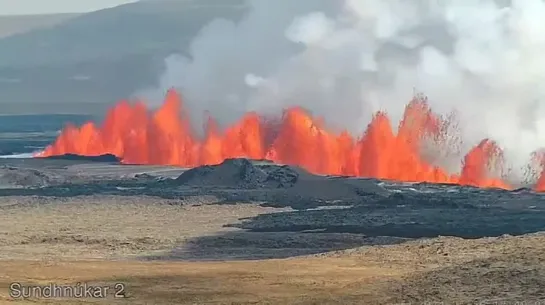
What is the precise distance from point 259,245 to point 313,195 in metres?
31.3

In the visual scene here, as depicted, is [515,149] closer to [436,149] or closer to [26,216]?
[436,149]

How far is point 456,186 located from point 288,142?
37611mm

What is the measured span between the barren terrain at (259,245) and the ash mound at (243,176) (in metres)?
0.46

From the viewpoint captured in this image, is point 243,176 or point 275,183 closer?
point 275,183

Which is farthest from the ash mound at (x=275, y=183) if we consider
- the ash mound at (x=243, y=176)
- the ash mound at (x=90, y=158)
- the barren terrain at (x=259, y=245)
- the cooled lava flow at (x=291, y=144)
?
the ash mound at (x=90, y=158)

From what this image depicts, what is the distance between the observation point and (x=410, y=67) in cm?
15338

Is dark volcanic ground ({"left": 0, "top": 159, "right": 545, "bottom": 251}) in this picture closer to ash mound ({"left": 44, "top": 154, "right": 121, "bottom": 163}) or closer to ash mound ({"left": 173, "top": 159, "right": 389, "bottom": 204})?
ash mound ({"left": 173, "top": 159, "right": 389, "bottom": 204})

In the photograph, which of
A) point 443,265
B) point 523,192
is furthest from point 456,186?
point 443,265

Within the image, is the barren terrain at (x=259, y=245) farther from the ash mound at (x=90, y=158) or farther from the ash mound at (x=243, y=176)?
the ash mound at (x=90, y=158)

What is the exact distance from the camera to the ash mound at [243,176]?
388ft

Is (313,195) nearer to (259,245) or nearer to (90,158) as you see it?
(259,245)

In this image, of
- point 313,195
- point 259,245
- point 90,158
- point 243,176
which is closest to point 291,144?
point 90,158

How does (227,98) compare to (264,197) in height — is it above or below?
above

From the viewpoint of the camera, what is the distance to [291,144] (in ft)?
499
